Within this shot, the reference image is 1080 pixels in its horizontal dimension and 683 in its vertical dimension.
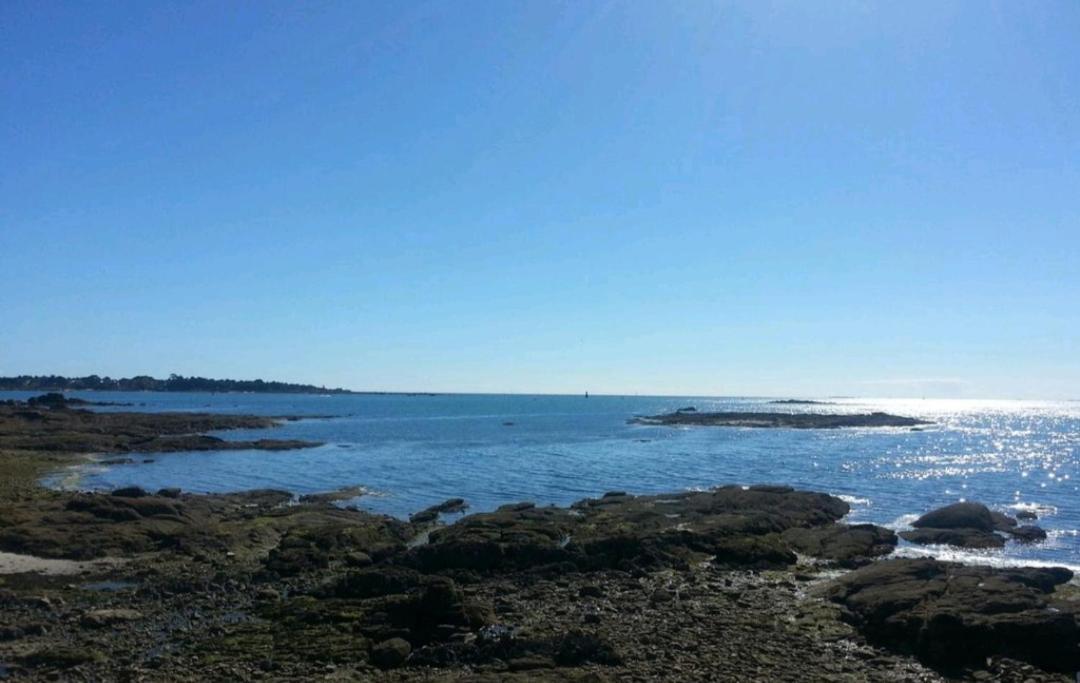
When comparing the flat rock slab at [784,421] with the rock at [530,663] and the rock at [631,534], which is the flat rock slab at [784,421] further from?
the rock at [530,663]

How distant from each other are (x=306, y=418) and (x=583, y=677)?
159 metres

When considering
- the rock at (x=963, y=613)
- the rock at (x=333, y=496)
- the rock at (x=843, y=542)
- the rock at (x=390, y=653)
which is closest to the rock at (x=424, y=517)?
the rock at (x=333, y=496)

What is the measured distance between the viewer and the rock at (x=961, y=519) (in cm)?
4097

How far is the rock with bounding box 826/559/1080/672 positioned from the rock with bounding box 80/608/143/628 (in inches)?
791

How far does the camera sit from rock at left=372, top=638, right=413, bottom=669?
1909 cm

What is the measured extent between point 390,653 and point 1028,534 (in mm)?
34603

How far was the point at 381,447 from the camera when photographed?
97688 millimetres

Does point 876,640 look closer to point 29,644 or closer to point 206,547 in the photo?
point 29,644

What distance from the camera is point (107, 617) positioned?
21672mm

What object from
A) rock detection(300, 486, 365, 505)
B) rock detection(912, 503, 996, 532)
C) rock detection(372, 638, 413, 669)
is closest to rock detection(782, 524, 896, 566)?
rock detection(912, 503, 996, 532)

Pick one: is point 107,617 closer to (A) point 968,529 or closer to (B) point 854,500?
(A) point 968,529

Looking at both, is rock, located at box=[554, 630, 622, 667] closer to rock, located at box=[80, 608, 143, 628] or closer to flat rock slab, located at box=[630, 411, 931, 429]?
rock, located at box=[80, 608, 143, 628]

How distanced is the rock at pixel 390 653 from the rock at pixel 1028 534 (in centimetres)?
3324

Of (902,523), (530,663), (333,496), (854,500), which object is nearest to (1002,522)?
(902,523)
